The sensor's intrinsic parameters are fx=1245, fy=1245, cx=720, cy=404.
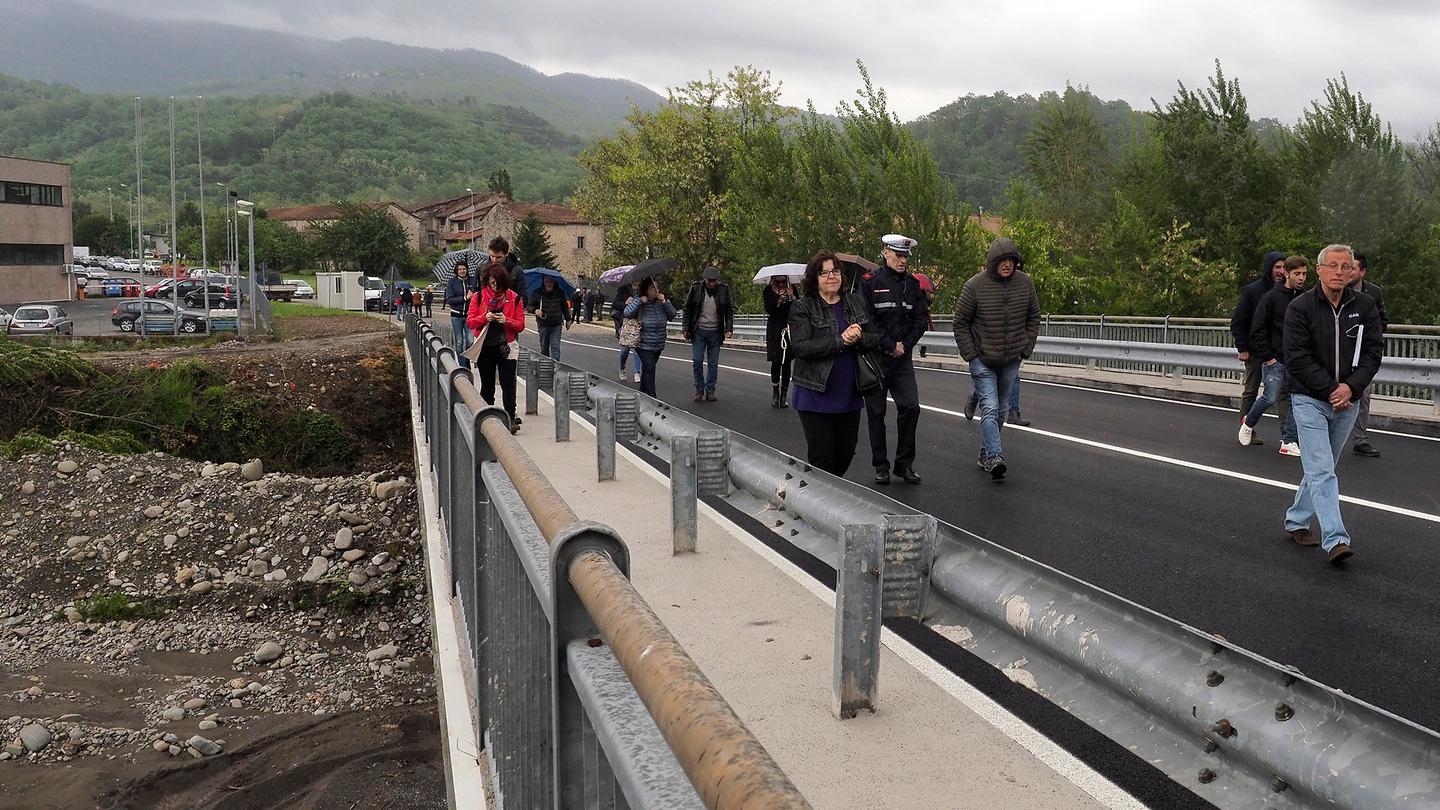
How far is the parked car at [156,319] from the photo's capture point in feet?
156

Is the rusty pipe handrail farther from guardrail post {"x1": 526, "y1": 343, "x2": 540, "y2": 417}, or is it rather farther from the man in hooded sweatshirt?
guardrail post {"x1": 526, "y1": 343, "x2": 540, "y2": 417}

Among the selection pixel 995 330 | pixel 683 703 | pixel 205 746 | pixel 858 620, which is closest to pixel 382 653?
pixel 205 746

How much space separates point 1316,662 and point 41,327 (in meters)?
50.9

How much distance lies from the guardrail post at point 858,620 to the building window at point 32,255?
9021 centimetres

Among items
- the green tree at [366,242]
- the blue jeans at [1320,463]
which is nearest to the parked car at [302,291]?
the green tree at [366,242]

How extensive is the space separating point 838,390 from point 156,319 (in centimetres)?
4531

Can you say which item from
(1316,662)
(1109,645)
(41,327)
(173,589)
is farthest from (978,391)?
(41,327)

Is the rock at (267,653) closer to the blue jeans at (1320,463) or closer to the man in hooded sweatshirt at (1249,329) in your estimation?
the blue jeans at (1320,463)

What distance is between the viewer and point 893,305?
10.1 m

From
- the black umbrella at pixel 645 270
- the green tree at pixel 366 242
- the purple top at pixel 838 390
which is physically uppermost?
the green tree at pixel 366 242

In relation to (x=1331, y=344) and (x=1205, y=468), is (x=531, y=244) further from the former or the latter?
(x=1331, y=344)

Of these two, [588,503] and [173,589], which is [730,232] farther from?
[588,503]

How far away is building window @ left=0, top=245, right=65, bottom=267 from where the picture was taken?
268 ft

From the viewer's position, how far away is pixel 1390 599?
6.75m
